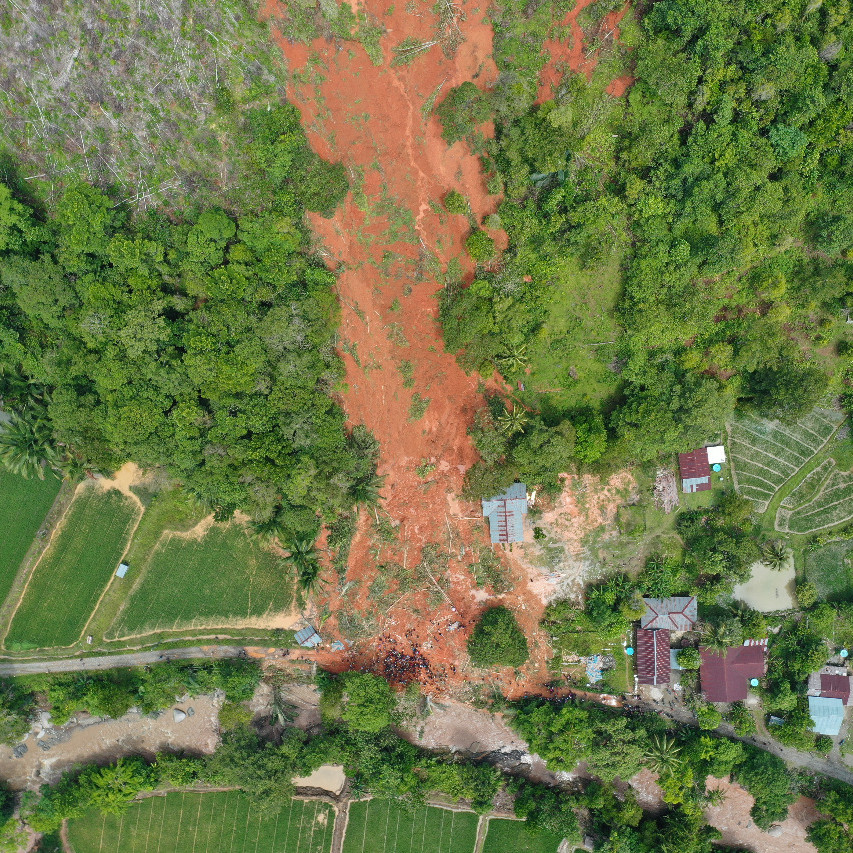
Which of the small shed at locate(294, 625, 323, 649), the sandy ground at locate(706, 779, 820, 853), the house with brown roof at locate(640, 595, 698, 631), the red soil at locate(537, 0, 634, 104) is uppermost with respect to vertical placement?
the red soil at locate(537, 0, 634, 104)

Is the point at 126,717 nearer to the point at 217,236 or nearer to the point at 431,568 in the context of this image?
the point at 431,568

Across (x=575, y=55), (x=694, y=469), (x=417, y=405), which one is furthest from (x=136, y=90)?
(x=694, y=469)

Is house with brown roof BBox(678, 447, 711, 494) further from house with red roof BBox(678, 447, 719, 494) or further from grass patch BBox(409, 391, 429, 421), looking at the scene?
grass patch BBox(409, 391, 429, 421)

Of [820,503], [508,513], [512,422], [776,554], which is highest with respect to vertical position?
[512,422]

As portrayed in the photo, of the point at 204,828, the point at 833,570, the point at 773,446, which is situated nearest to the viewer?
the point at 773,446

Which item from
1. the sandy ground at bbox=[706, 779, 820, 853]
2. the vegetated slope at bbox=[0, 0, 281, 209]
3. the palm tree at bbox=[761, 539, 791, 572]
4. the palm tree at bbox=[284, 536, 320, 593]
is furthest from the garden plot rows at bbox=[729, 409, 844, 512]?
the vegetated slope at bbox=[0, 0, 281, 209]

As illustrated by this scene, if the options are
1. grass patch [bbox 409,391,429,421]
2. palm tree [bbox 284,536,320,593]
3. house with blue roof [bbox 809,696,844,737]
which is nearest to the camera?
palm tree [bbox 284,536,320,593]

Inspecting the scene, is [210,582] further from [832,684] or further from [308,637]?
Result: [832,684]

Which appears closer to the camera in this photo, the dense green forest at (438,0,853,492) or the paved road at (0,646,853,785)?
Answer: the dense green forest at (438,0,853,492)
